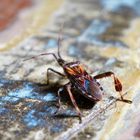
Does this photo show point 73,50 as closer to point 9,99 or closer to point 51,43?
point 51,43

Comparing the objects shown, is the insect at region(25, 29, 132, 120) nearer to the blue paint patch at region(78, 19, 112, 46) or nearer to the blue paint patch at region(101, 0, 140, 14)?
the blue paint patch at region(78, 19, 112, 46)

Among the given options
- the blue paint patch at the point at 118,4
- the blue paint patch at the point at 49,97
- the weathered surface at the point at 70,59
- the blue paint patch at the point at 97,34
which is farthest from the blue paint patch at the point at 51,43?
the blue paint patch at the point at 118,4

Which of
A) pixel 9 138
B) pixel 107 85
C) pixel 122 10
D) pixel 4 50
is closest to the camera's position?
pixel 9 138

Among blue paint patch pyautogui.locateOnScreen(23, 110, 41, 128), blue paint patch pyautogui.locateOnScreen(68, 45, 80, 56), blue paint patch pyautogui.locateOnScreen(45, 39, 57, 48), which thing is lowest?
blue paint patch pyautogui.locateOnScreen(45, 39, 57, 48)

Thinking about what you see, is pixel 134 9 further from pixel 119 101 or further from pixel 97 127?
pixel 97 127

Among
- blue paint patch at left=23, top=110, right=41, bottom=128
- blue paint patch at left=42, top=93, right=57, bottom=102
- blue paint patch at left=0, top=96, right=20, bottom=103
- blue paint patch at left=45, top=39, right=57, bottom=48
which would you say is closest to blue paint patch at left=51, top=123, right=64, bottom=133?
blue paint patch at left=23, top=110, right=41, bottom=128

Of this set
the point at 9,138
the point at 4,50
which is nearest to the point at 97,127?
the point at 9,138

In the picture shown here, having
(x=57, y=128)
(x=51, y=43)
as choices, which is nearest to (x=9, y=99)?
(x=57, y=128)
